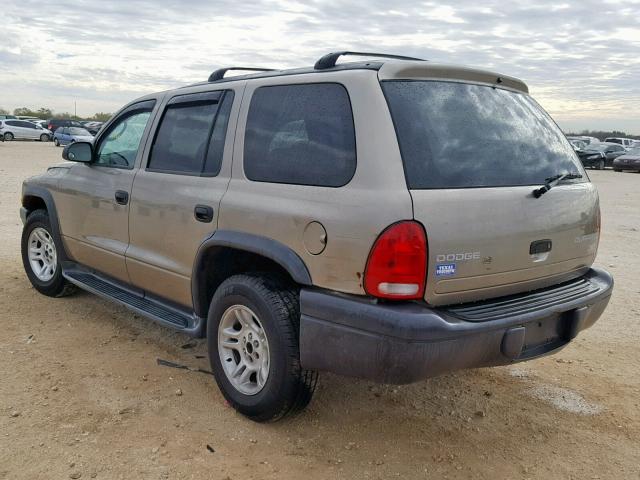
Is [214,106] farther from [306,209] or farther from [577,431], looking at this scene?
[577,431]

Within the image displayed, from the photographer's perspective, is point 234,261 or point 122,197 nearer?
point 234,261

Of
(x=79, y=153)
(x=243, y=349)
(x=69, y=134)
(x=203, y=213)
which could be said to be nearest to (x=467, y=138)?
(x=203, y=213)

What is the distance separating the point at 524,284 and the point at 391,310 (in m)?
0.85

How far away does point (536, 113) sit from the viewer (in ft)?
11.9

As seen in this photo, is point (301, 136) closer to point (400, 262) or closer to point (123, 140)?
point (400, 262)

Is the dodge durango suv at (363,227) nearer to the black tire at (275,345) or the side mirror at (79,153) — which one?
the black tire at (275,345)

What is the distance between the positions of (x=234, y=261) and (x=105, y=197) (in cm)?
145

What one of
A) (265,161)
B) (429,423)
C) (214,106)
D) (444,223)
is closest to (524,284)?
(444,223)

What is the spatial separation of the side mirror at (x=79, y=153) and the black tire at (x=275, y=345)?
1968 millimetres

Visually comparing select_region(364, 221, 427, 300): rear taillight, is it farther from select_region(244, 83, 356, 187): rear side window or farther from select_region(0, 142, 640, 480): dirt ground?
select_region(0, 142, 640, 480): dirt ground

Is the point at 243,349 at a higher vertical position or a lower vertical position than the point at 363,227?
lower

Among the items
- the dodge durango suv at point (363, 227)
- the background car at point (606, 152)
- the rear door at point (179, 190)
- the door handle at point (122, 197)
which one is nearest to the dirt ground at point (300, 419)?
the dodge durango suv at point (363, 227)

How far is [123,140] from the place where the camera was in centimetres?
461

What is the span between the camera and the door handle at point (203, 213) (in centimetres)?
354
